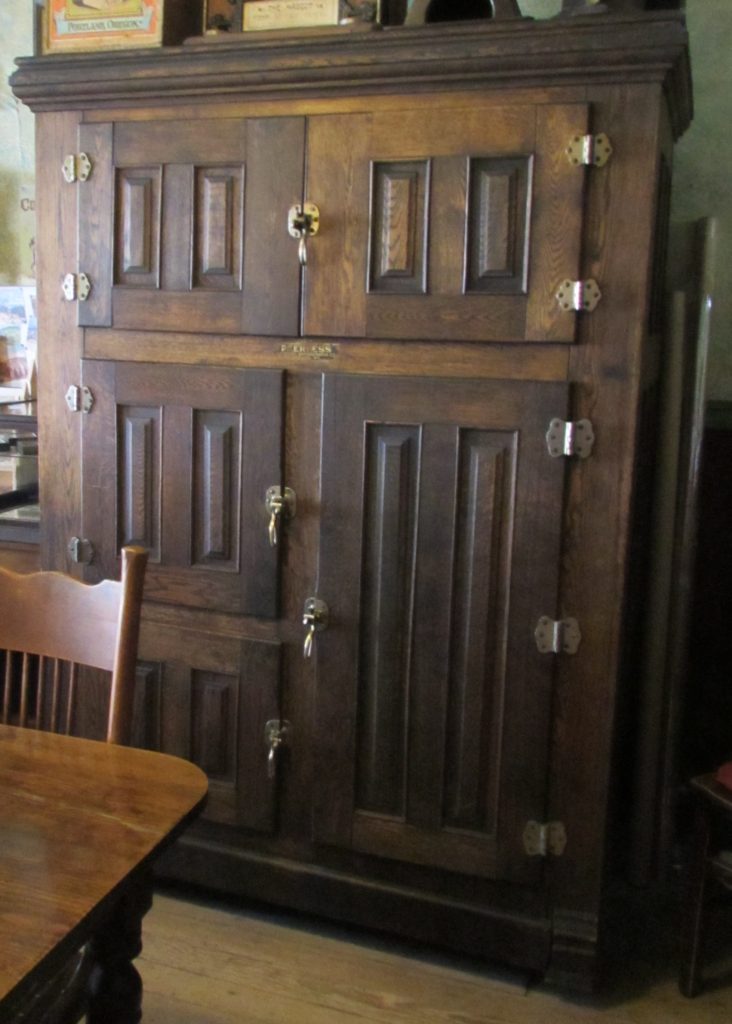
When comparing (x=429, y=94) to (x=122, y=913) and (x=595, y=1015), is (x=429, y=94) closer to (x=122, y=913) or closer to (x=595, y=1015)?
(x=122, y=913)

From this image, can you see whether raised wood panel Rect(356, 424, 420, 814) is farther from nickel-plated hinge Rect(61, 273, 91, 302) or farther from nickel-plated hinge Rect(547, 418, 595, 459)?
nickel-plated hinge Rect(61, 273, 91, 302)

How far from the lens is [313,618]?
2053 millimetres

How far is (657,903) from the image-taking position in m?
2.34

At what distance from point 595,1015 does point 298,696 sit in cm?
83

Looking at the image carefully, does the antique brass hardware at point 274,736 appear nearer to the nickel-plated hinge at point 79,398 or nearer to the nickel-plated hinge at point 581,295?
the nickel-plated hinge at point 79,398

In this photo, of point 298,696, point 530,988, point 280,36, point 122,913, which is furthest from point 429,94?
point 530,988

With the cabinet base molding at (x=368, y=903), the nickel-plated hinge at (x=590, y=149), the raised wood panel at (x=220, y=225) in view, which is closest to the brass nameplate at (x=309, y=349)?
the raised wood panel at (x=220, y=225)

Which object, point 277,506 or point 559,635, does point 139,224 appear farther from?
point 559,635

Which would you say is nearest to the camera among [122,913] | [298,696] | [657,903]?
[122,913]

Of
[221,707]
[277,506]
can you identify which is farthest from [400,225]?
[221,707]

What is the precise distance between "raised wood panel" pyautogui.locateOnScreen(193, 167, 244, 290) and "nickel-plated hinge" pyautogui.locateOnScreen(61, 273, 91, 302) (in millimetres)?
258

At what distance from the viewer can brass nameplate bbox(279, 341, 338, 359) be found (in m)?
1.98

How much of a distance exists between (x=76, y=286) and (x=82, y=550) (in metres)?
0.56

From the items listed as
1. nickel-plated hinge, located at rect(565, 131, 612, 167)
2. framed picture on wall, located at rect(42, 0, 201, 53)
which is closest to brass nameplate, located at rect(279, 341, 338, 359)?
nickel-plated hinge, located at rect(565, 131, 612, 167)
